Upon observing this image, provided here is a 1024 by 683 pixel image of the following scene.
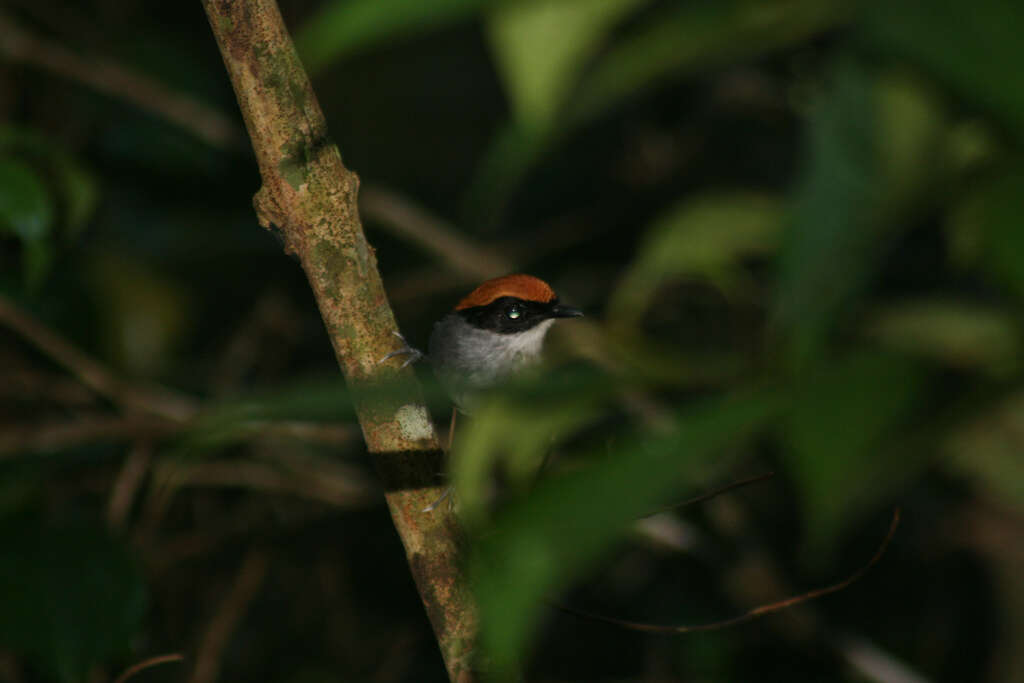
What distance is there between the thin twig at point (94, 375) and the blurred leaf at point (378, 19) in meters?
2.82

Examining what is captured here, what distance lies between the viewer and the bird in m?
1.81

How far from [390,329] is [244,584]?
286 centimetres

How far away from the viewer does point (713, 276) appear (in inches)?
76.0

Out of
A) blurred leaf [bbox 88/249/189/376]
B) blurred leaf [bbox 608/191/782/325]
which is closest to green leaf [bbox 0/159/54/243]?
blurred leaf [bbox 608/191/782/325]

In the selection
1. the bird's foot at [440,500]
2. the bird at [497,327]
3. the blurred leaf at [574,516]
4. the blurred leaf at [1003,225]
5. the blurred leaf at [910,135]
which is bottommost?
the blurred leaf at [574,516]

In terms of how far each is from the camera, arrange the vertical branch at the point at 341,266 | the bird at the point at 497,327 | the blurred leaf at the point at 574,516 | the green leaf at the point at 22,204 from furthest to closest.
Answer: the green leaf at the point at 22,204 → the bird at the point at 497,327 → the vertical branch at the point at 341,266 → the blurred leaf at the point at 574,516

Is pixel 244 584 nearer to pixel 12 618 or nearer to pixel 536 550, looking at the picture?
pixel 12 618

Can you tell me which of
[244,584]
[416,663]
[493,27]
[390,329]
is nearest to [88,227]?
[244,584]

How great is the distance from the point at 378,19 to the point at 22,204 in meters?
1.78

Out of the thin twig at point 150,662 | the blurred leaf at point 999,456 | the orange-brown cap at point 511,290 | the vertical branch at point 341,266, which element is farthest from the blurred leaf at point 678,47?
the thin twig at point 150,662

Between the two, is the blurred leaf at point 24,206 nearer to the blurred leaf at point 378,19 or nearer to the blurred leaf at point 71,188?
the blurred leaf at point 71,188

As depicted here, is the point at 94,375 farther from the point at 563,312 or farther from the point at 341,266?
the point at 341,266

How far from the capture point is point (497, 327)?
6.49 feet

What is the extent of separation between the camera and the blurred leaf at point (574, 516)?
49 centimetres
